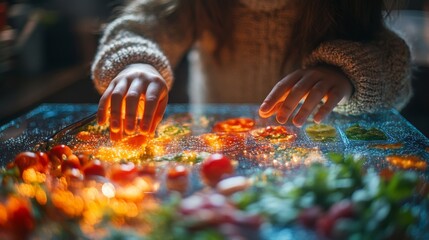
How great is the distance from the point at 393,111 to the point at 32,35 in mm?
1719

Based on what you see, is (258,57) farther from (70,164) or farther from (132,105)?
(70,164)

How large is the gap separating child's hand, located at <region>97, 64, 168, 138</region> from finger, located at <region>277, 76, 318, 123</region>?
8.3 inches

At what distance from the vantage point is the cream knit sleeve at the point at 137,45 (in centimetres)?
97

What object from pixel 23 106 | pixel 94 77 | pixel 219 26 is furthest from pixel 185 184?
pixel 23 106

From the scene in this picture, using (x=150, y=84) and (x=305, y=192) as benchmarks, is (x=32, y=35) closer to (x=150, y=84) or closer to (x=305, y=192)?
(x=150, y=84)

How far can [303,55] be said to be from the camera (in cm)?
105

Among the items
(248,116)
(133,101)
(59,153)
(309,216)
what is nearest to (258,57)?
(248,116)

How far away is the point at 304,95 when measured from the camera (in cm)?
82

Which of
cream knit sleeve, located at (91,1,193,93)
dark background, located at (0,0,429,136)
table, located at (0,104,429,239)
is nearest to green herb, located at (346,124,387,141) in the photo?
table, located at (0,104,429,239)

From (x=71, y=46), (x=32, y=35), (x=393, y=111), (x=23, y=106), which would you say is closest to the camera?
(x=393, y=111)

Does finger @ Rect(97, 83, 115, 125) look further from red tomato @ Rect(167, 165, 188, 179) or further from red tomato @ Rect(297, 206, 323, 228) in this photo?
red tomato @ Rect(297, 206, 323, 228)

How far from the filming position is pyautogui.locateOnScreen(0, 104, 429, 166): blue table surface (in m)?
0.81

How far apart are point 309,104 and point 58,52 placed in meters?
1.82

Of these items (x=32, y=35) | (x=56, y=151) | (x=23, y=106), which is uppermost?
(x=56, y=151)
